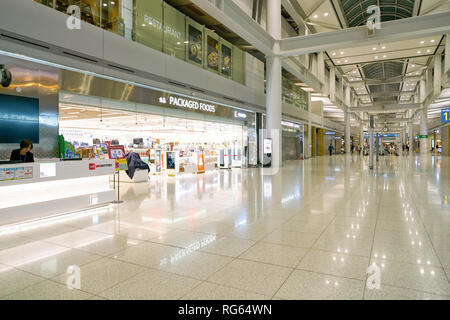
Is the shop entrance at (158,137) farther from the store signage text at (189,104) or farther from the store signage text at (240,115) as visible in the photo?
the store signage text at (189,104)

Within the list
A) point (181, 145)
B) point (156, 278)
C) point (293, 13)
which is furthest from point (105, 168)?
point (293, 13)

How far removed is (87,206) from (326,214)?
4854 mm

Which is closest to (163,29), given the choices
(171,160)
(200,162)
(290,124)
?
(171,160)

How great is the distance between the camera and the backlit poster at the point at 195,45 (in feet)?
42.9

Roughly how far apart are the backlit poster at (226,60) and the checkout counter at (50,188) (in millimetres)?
10285

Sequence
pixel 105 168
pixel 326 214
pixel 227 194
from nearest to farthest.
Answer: pixel 326 214 → pixel 105 168 → pixel 227 194

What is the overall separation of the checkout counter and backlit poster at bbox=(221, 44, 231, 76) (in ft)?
33.7

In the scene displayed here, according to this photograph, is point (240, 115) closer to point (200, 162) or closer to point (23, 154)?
point (200, 162)

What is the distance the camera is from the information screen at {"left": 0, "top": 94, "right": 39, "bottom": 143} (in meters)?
7.00

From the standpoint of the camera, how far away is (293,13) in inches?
784

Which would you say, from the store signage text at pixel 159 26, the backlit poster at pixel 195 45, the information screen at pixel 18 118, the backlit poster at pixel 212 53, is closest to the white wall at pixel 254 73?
the backlit poster at pixel 212 53

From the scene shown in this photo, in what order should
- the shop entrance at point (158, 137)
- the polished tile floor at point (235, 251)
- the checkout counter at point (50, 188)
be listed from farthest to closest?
1. the shop entrance at point (158, 137)
2. the checkout counter at point (50, 188)
3. the polished tile floor at point (235, 251)

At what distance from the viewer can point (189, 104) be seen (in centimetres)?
1298

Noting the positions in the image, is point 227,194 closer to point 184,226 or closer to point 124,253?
point 184,226
